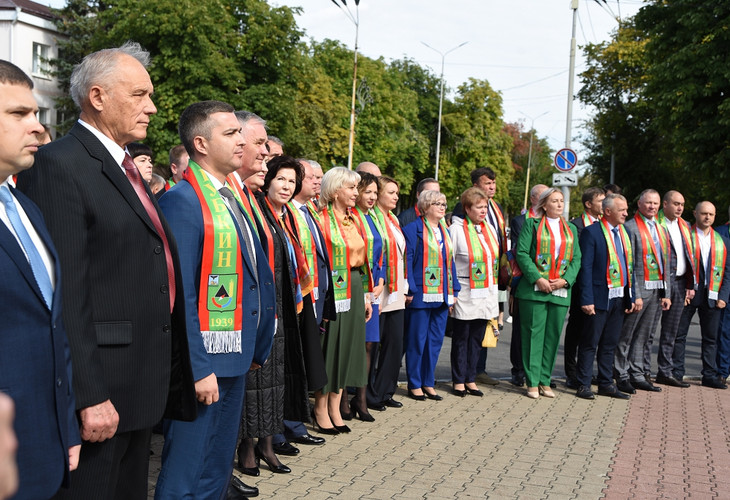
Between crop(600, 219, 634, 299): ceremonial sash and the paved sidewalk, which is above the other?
crop(600, 219, 634, 299): ceremonial sash

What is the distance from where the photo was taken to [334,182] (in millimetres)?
7441

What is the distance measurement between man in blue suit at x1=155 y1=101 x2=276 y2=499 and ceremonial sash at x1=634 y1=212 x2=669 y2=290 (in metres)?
7.14

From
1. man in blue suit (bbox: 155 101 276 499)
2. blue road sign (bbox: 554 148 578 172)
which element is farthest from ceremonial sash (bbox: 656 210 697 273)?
blue road sign (bbox: 554 148 578 172)

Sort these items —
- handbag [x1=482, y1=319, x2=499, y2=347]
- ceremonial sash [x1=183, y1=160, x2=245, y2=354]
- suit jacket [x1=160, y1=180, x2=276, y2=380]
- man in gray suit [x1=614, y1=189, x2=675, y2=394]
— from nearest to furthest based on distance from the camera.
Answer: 1. suit jacket [x1=160, y1=180, x2=276, y2=380]
2. ceremonial sash [x1=183, y1=160, x2=245, y2=354]
3. handbag [x1=482, y1=319, x2=499, y2=347]
4. man in gray suit [x1=614, y1=189, x2=675, y2=394]

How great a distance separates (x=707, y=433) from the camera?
26.6 feet

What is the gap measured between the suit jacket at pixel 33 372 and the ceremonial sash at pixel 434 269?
6.51m

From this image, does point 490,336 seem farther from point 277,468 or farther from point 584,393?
point 277,468

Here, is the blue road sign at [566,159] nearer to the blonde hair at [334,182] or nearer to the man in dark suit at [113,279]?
the blonde hair at [334,182]

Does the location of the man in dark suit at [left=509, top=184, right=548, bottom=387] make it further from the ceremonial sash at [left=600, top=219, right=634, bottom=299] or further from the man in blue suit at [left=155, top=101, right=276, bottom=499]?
the man in blue suit at [left=155, top=101, right=276, bottom=499]

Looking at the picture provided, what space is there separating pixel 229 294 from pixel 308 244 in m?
2.65

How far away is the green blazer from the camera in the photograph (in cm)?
942

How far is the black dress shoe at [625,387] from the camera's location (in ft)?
33.2

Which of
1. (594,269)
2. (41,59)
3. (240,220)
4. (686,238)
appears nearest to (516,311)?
(594,269)

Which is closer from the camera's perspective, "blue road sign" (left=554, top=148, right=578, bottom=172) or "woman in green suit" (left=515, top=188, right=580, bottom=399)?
"woman in green suit" (left=515, top=188, right=580, bottom=399)
